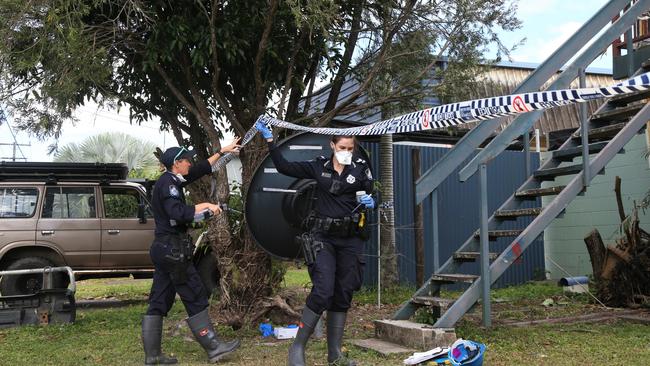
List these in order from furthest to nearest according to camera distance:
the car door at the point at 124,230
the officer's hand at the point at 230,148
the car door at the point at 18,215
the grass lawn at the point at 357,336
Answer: the car door at the point at 124,230
the car door at the point at 18,215
the officer's hand at the point at 230,148
the grass lawn at the point at 357,336

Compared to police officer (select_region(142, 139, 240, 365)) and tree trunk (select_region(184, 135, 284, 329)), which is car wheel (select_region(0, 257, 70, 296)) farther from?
police officer (select_region(142, 139, 240, 365))

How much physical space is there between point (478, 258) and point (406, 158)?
458cm

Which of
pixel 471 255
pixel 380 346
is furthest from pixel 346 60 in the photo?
pixel 380 346

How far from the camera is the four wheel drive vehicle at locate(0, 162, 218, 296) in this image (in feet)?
33.1

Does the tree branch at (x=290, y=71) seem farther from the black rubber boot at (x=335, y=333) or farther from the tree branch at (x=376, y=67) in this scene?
the black rubber boot at (x=335, y=333)

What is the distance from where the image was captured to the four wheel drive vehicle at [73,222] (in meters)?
10.1

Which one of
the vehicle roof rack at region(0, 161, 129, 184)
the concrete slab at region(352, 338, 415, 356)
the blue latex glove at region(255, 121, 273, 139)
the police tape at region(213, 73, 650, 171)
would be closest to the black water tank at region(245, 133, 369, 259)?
the police tape at region(213, 73, 650, 171)

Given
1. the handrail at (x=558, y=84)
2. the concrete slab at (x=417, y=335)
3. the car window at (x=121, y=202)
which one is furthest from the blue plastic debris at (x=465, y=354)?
the car window at (x=121, y=202)

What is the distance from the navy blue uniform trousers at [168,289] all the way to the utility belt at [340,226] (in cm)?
119

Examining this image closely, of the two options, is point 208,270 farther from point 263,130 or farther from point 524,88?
point 524,88

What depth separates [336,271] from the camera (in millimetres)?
5164

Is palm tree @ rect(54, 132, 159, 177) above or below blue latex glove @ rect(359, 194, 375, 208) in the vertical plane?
above

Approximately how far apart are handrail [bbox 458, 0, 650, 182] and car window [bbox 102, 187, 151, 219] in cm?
665

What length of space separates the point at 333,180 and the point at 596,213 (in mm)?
8094
